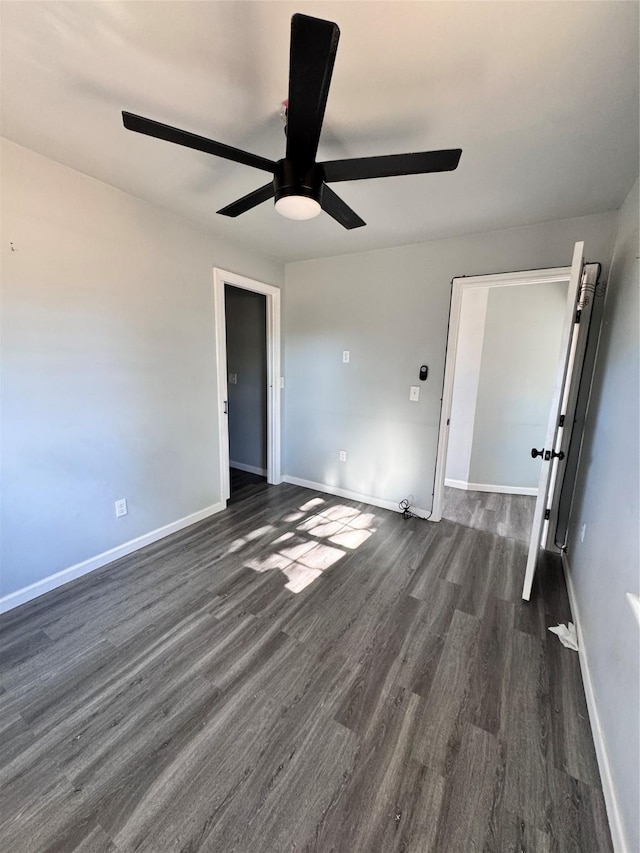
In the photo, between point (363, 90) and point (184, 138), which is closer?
point (184, 138)

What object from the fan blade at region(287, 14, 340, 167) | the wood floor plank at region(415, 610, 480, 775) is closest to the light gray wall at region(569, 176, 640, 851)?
the wood floor plank at region(415, 610, 480, 775)

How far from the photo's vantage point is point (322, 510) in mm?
3322

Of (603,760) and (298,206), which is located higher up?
(298,206)

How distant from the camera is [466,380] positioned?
3.94m

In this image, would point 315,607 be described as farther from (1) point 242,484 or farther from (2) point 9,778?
(1) point 242,484

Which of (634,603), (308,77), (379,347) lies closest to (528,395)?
(379,347)

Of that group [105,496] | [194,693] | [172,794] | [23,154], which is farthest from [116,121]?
[172,794]

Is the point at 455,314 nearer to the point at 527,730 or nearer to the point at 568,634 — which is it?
the point at 568,634

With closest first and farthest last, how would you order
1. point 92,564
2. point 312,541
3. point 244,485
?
point 92,564
point 312,541
point 244,485

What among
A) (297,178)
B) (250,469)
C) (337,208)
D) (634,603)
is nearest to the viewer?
(634,603)

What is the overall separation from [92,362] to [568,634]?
10.5ft

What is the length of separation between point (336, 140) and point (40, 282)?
1.76 meters

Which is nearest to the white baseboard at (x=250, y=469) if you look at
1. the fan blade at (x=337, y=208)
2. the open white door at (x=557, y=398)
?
the open white door at (x=557, y=398)

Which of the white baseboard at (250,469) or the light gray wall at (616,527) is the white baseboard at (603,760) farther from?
the white baseboard at (250,469)
